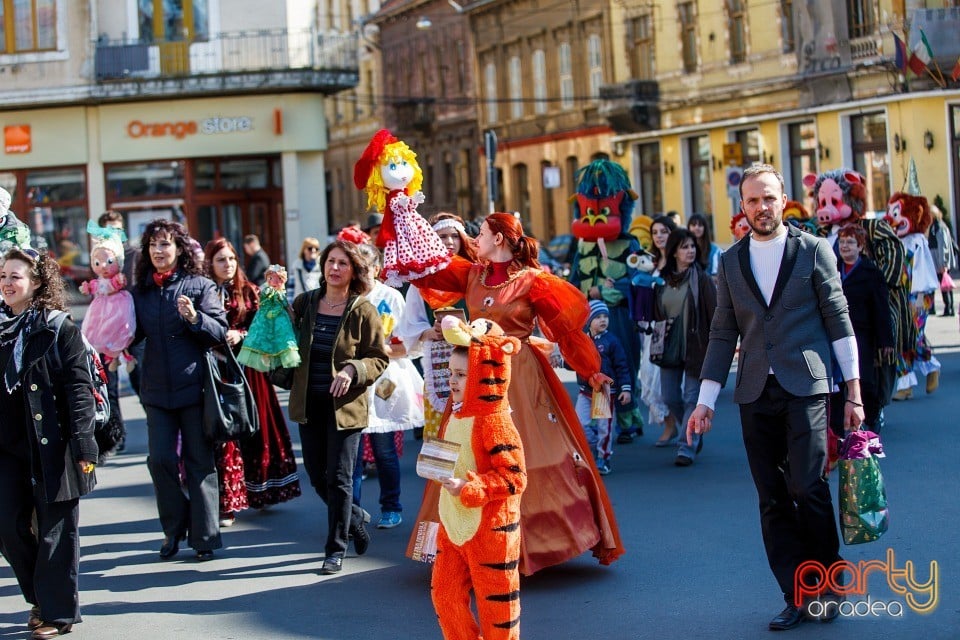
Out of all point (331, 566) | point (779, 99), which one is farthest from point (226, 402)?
point (779, 99)

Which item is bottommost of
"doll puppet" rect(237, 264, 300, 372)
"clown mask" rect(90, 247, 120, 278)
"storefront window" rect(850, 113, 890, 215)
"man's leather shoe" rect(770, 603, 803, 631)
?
"man's leather shoe" rect(770, 603, 803, 631)

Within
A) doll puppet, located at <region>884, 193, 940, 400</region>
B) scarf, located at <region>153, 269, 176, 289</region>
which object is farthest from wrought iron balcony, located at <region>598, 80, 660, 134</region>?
scarf, located at <region>153, 269, 176, 289</region>

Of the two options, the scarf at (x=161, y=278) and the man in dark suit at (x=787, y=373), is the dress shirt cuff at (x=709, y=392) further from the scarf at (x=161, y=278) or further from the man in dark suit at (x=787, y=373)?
the scarf at (x=161, y=278)

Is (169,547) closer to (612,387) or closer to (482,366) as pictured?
(482,366)

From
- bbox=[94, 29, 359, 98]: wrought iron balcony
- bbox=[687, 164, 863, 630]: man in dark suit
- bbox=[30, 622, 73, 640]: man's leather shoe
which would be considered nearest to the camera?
bbox=[687, 164, 863, 630]: man in dark suit

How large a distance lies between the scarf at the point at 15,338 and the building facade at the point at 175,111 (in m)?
23.5

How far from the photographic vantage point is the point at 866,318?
9.71 m

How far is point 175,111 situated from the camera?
Answer: 101ft

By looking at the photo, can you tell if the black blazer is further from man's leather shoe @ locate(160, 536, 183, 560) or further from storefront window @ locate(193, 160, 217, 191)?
storefront window @ locate(193, 160, 217, 191)

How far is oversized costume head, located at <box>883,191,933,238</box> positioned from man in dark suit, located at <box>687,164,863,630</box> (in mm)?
8668

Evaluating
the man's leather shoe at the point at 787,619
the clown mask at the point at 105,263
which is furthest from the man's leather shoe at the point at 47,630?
the man's leather shoe at the point at 787,619

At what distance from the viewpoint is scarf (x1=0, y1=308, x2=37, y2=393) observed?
684 centimetres

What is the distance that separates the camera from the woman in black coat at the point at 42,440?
269 inches

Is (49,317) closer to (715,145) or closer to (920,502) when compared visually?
(920,502)
